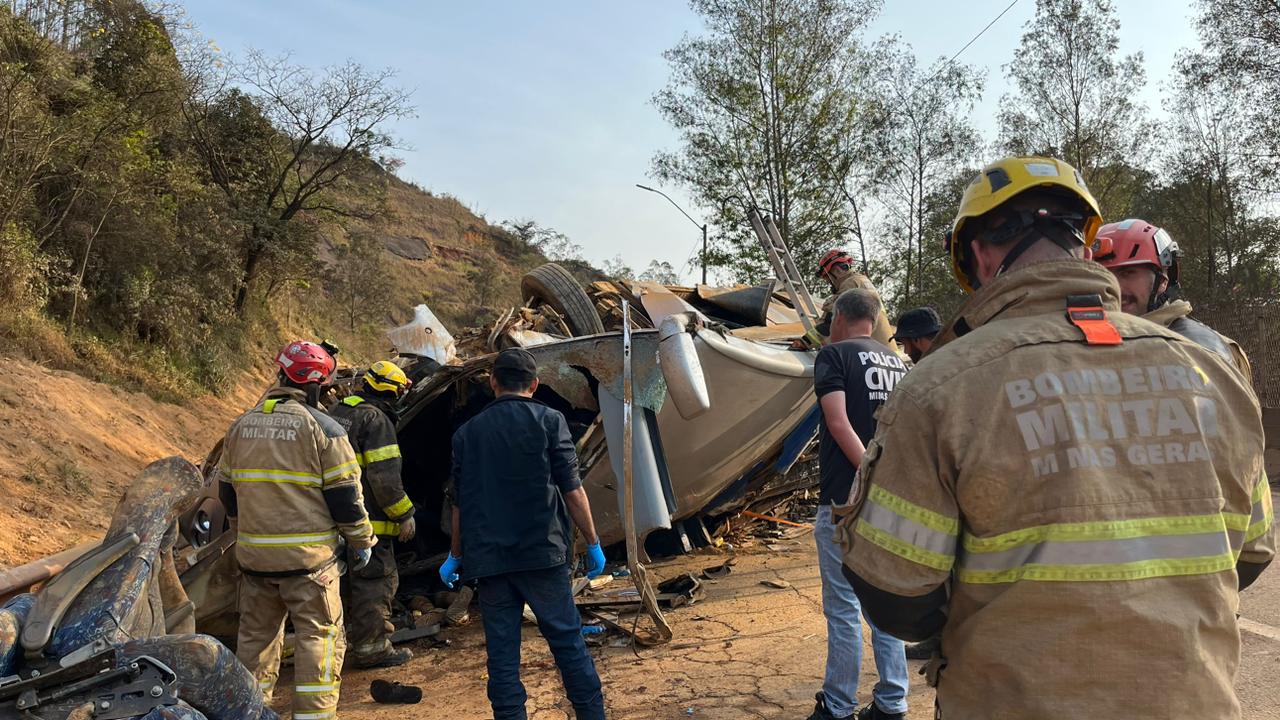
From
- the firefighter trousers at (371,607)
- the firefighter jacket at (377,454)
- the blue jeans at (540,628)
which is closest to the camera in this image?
the blue jeans at (540,628)

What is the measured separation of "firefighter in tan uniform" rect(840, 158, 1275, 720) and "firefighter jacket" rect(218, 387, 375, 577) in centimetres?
321

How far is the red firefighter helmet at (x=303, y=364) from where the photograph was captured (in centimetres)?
430

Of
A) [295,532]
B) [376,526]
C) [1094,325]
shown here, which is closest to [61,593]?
[295,532]

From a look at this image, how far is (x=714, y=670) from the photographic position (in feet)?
14.8

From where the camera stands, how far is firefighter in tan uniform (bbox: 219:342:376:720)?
3.98m

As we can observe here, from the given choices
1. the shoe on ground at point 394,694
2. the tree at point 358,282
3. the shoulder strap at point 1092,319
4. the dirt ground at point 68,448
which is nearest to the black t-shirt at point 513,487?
the shoe on ground at point 394,694

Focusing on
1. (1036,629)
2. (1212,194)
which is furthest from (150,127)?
(1212,194)

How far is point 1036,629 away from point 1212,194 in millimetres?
23729

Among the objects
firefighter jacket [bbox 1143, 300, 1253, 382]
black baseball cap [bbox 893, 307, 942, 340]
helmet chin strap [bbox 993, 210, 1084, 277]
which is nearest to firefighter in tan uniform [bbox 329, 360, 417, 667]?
black baseball cap [bbox 893, 307, 942, 340]

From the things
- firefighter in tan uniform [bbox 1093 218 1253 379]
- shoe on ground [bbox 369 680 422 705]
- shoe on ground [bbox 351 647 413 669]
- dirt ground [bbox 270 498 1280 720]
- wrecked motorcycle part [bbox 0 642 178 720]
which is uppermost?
firefighter in tan uniform [bbox 1093 218 1253 379]

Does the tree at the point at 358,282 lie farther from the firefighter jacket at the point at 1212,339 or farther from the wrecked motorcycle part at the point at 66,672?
the firefighter jacket at the point at 1212,339

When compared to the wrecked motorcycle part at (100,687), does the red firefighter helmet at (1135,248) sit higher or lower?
higher

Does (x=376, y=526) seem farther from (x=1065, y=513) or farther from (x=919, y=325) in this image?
(x=1065, y=513)

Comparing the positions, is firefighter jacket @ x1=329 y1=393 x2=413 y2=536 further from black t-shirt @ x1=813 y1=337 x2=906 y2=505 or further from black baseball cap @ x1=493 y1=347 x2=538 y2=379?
black t-shirt @ x1=813 y1=337 x2=906 y2=505
